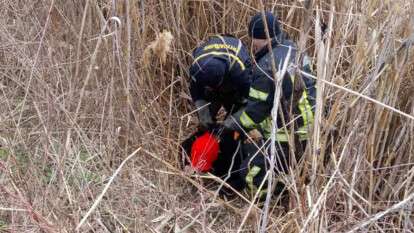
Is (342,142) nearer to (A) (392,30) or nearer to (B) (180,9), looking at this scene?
(A) (392,30)

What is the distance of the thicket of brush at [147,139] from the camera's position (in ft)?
6.49

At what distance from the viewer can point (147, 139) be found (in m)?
2.42

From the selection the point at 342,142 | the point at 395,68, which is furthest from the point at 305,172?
the point at 395,68

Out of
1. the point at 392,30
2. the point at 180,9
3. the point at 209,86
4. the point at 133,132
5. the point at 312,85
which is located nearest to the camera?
the point at 392,30

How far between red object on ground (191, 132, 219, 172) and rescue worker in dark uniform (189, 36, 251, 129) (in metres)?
0.18

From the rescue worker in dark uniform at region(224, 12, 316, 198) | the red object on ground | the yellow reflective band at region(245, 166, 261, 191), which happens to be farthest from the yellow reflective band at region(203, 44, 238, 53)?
the yellow reflective band at region(245, 166, 261, 191)

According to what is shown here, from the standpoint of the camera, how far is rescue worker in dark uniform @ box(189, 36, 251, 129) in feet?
9.20

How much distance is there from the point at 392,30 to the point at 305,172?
620 mm

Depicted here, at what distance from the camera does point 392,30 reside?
1.98 m

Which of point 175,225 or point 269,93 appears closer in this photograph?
point 175,225

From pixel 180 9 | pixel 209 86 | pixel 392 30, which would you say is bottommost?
pixel 209 86

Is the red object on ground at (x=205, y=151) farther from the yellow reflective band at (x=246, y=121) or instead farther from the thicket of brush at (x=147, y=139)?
the yellow reflective band at (x=246, y=121)

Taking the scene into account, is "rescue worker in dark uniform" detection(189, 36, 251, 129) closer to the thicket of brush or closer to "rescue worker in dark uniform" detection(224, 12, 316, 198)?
"rescue worker in dark uniform" detection(224, 12, 316, 198)

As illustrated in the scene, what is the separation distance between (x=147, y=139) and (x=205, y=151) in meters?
0.45
